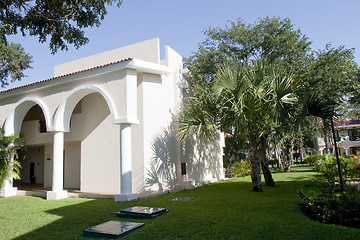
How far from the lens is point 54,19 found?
909cm

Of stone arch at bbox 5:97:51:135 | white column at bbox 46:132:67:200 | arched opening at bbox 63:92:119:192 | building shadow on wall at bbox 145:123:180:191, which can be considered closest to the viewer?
white column at bbox 46:132:67:200

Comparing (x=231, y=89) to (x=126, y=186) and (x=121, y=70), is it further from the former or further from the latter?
(x=126, y=186)

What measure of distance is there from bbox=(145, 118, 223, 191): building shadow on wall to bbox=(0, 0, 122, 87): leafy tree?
268 inches

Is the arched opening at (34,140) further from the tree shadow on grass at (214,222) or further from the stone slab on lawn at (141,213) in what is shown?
the stone slab on lawn at (141,213)

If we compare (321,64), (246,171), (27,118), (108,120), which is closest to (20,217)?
(108,120)

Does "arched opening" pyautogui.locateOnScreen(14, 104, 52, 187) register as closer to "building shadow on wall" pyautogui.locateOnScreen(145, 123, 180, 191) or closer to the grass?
the grass

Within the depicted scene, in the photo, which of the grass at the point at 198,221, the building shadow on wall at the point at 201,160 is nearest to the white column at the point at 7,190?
the grass at the point at 198,221

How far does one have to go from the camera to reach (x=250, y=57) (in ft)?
50.6

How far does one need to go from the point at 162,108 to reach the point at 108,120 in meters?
3.12

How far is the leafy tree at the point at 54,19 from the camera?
28.7ft

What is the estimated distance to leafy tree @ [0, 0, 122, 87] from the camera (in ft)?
28.7

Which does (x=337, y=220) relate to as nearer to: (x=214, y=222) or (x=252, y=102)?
(x=214, y=222)

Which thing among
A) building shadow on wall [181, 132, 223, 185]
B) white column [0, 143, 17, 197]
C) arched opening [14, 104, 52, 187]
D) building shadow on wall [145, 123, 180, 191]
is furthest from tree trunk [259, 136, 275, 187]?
white column [0, 143, 17, 197]

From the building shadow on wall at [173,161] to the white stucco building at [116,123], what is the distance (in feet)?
0.18
